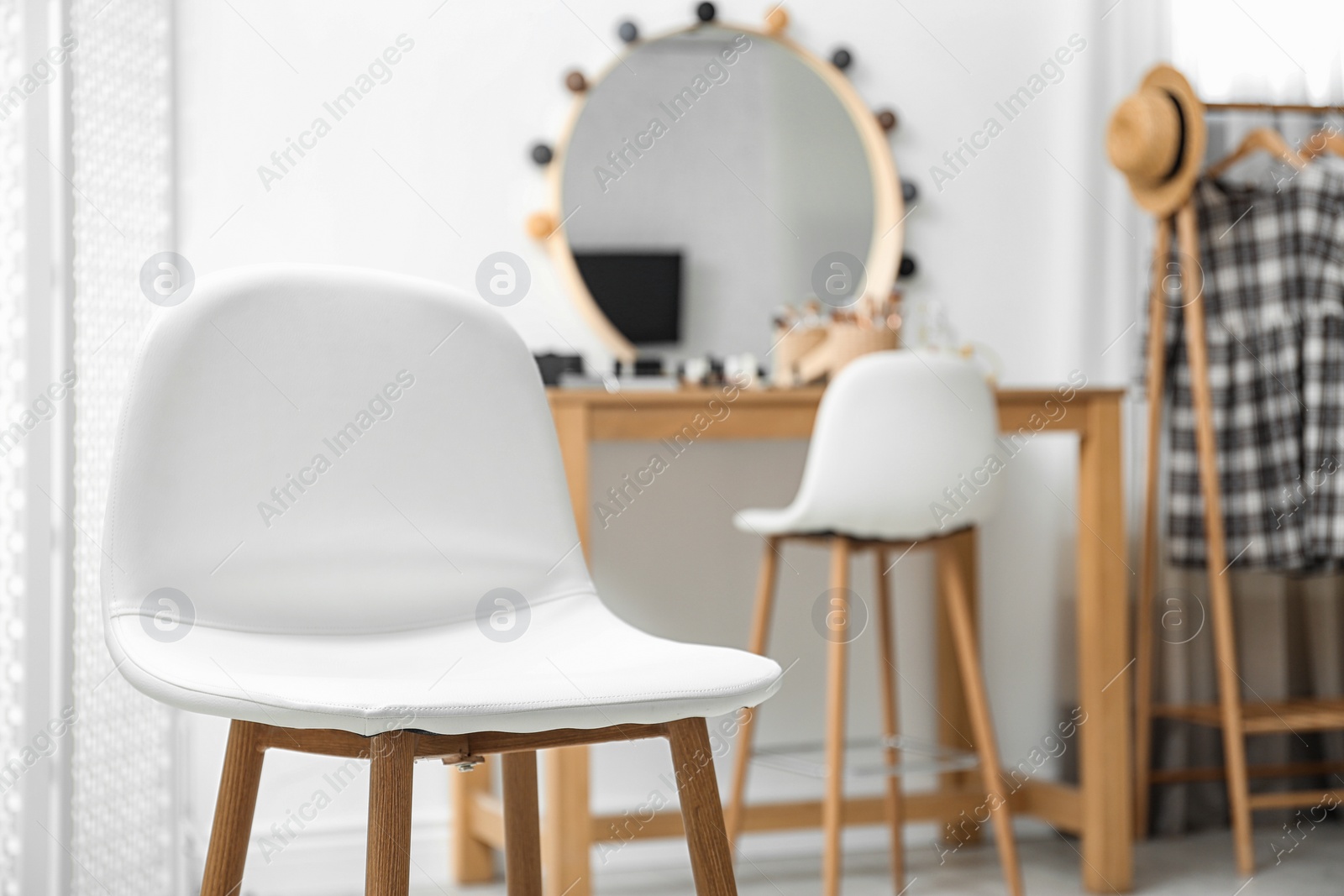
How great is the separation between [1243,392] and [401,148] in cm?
159

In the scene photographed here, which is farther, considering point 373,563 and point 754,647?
point 754,647

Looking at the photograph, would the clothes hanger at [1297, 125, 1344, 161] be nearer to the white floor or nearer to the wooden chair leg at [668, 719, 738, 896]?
the white floor

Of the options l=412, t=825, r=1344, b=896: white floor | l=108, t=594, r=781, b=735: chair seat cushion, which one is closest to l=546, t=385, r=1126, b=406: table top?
l=108, t=594, r=781, b=735: chair seat cushion

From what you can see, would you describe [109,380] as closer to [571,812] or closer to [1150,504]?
[571,812]

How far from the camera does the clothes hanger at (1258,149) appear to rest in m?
2.11

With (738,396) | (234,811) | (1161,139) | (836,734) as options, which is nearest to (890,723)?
(836,734)

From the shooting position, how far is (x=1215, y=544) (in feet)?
7.06

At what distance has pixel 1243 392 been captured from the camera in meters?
2.25

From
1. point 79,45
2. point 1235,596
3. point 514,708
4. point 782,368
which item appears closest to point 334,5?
point 79,45

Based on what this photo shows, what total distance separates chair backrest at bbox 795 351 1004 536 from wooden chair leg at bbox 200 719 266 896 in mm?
921

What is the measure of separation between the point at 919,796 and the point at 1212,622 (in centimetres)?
69

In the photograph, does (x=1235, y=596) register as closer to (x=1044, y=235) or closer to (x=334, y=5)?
(x=1044, y=235)

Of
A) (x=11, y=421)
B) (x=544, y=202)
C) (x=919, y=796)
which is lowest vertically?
(x=919, y=796)

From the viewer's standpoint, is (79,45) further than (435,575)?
Yes
